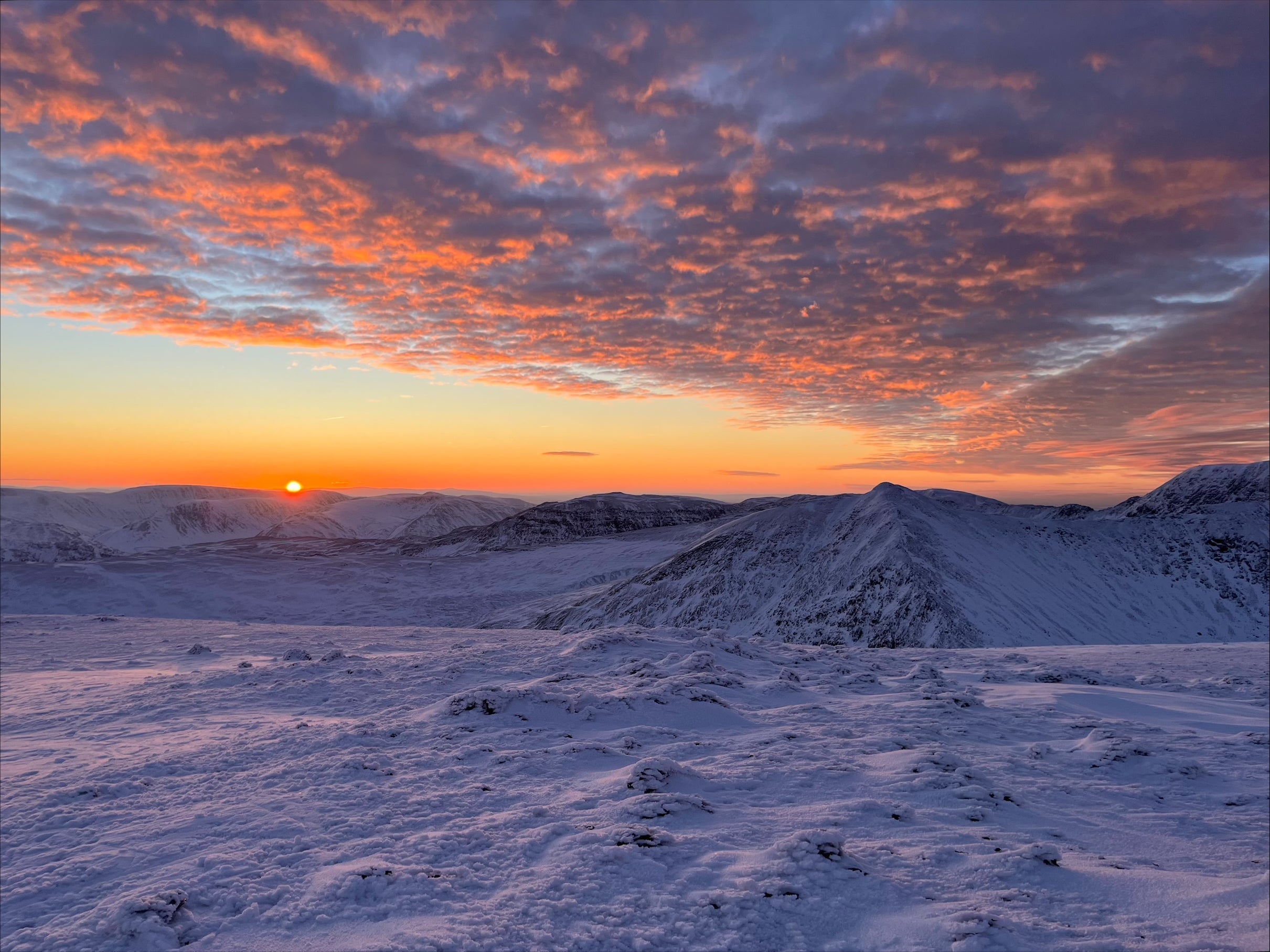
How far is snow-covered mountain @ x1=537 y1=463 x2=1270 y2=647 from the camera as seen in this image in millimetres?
39469

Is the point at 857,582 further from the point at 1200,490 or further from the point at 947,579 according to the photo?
the point at 1200,490

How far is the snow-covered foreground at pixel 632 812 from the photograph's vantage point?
4.65 m

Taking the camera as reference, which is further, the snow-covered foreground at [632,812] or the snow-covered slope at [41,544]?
the snow-covered slope at [41,544]

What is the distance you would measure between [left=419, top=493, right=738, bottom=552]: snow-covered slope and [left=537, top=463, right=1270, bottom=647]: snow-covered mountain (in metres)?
56.9

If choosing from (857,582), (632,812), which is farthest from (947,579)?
(632,812)

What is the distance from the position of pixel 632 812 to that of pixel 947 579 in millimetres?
40197

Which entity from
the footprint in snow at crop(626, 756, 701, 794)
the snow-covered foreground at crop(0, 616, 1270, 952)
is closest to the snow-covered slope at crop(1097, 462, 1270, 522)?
the snow-covered foreground at crop(0, 616, 1270, 952)

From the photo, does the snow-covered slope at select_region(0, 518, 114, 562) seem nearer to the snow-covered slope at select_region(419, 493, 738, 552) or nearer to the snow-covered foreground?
the snow-covered slope at select_region(419, 493, 738, 552)

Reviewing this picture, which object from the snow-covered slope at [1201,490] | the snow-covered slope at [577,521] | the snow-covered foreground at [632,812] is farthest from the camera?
the snow-covered slope at [577,521]

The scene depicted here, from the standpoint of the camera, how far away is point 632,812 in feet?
21.1

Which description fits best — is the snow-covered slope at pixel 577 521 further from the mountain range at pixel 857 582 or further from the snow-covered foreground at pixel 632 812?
the snow-covered foreground at pixel 632 812

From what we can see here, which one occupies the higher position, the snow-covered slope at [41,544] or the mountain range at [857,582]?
the mountain range at [857,582]

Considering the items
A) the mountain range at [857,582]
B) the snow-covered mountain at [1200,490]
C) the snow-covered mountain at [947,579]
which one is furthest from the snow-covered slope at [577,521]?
the snow-covered mountain at [1200,490]

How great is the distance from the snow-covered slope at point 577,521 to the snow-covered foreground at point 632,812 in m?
95.6
